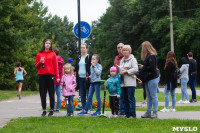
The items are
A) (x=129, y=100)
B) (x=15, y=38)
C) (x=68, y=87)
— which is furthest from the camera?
(x=15, y=38)

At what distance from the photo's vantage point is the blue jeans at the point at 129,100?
9047 millimetres

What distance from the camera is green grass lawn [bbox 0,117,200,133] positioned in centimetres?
712

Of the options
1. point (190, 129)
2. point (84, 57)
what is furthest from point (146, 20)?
point (190, 129)

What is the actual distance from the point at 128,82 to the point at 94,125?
1.81 meters

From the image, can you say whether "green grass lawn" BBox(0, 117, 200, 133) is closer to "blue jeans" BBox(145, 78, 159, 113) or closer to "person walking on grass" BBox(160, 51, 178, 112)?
"blue jeans" BBox(145, 78, 159, 113)

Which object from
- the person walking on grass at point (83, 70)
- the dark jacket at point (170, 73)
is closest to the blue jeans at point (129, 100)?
the person walking on grass at point (83, 70)

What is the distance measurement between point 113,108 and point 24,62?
26.7 m

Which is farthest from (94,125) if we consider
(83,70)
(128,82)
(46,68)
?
(83,70)

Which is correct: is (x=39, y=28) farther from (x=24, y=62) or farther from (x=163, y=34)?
(x=163, y=34)

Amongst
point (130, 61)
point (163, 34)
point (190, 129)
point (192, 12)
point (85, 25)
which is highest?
point (192, 12)

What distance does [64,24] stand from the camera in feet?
259

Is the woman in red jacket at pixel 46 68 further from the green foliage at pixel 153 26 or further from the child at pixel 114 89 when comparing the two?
the green foliage at pixel 153 26

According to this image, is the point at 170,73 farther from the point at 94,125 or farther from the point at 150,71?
the point at 94,125

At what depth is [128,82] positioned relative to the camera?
9.12 meters
